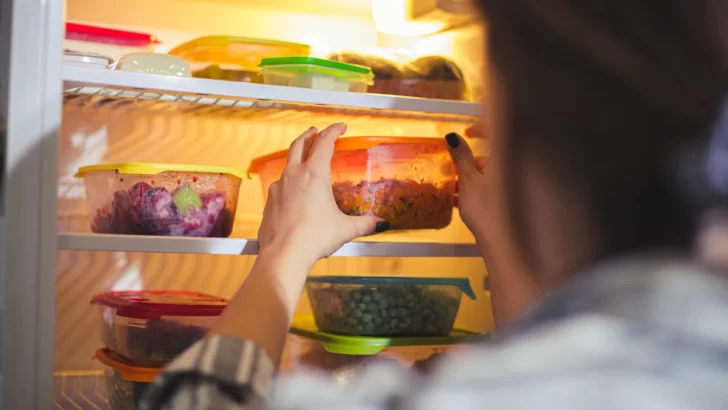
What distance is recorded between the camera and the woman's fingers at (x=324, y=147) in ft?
3.59

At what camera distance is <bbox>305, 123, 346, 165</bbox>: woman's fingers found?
1094 mm

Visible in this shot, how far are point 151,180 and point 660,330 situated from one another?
2.66 feet

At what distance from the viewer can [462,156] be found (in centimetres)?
119

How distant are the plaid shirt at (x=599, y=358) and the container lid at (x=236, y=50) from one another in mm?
765

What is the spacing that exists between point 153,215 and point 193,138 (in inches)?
18.0

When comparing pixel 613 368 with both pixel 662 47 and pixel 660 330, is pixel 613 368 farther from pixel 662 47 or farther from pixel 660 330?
pixel 662 47

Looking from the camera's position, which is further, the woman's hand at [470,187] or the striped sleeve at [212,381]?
the woman's hand at [470,187]

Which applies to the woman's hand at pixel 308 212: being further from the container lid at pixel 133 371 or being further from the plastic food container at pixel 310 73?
the container lid at pixel 133 371

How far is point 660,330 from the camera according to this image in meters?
0.45

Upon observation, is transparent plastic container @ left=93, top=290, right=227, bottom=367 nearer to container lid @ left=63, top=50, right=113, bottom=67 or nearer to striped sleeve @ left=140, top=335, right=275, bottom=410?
container lid @ left=63, top=50, right=113, bottom=67

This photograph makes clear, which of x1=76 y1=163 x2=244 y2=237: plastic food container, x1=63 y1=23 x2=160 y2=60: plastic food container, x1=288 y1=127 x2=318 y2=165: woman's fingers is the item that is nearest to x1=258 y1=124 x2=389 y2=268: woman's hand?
x1=288 y1=127 x2=318 y2=165: woman's fingers

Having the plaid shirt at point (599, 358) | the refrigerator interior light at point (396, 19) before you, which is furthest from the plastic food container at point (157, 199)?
the plaid shirt at point (599, 358)

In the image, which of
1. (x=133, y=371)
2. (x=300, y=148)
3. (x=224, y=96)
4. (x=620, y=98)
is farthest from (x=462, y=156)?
(x=620, y=98)

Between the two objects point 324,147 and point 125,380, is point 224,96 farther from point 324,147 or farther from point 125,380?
point 125,380
